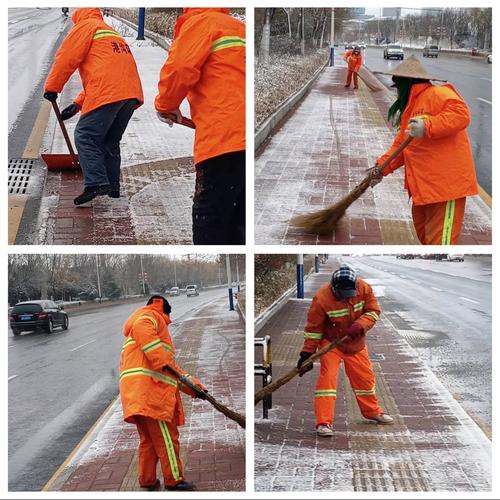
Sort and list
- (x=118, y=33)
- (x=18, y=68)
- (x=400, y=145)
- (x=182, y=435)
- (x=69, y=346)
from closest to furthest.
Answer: (x=400, y=145), (x=118, y=33), (x=182, y=435), (x=18, y=68), (x=69, y=346)

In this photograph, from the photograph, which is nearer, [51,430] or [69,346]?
[51,430]

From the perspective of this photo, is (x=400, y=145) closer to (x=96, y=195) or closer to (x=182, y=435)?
(x=96, y=195)

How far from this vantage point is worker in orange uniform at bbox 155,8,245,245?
3.08 m

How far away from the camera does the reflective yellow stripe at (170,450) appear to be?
352cm

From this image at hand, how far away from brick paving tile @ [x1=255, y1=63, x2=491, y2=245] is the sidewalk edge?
1556 mm

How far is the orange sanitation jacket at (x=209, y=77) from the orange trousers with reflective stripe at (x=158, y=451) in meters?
1.26

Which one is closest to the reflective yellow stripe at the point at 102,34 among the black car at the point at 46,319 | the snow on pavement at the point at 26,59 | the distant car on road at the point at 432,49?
the snow on pavement at the point at 26,59

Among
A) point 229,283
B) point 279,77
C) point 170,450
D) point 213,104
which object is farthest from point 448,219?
point 279,77

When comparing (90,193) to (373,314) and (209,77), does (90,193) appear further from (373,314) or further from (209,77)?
(373,314)

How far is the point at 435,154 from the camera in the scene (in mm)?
3418

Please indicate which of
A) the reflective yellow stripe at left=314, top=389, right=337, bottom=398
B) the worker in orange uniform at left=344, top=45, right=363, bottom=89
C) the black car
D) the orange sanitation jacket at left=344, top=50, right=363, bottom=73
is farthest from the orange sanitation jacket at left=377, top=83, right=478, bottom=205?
the orange sanitation jacket at left=344, top=50, right=363, bottom=73

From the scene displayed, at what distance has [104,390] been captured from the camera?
6578 millimetres
